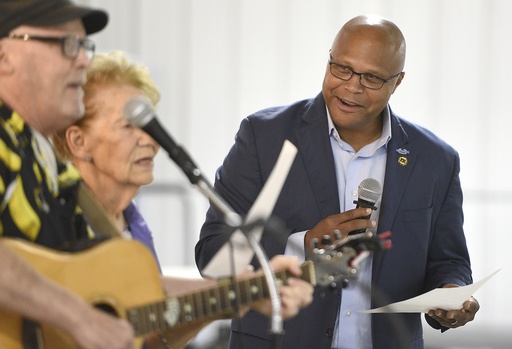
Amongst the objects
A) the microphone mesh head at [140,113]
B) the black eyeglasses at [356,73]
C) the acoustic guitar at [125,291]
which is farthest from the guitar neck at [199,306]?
the black eyeglasses at [356,73]

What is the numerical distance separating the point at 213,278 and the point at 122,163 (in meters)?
0.56

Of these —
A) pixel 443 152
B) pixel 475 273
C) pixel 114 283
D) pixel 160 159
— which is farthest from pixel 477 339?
pixel 114 283

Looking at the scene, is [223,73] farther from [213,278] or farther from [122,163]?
[213,278]

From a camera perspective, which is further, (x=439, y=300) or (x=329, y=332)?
(x=329, y=332)

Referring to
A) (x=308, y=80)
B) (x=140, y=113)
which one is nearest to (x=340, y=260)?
(x=140, y=113)

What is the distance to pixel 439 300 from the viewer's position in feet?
9.50

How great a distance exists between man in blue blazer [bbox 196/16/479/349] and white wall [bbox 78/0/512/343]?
3176mm

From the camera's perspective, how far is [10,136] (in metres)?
2.10

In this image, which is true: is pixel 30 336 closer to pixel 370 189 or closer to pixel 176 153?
pixel 176 153

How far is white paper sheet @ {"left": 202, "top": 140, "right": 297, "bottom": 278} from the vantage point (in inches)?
84.2

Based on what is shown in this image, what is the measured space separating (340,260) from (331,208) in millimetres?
854

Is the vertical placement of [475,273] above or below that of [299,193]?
below

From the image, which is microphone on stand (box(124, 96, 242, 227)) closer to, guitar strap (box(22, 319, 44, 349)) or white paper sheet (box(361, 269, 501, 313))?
guitar strap (box(22, 319, 44, 349))

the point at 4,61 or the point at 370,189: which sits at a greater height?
the point at 4,61
